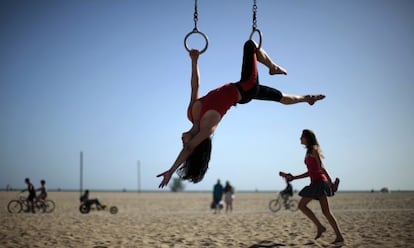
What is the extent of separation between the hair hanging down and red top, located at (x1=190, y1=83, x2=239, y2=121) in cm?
51

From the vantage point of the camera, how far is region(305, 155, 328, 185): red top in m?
7.15

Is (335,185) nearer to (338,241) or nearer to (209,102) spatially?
(338,241)

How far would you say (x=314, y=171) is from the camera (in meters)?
7.23

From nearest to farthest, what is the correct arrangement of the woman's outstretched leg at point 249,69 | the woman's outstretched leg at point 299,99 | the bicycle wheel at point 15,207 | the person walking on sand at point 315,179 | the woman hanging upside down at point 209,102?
the woman hanging upside down at point 209,102 → the woman's outstretched leg at point 249,69 → the woman's outstretched leg at point 299,99 → the person walking on sand at point 315,179 → the bicycle wheel at point 15,207

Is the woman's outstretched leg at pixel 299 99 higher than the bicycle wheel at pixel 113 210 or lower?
higher

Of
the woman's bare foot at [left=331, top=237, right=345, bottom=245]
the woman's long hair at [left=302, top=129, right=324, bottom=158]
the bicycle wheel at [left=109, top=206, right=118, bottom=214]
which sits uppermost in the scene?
the woman's long hair at [left=302, top=129, right=324, bottom=158]

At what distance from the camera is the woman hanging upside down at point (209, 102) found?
4.45 m

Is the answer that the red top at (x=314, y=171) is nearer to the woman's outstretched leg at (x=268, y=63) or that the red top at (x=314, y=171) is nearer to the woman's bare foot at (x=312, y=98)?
the woman's bare foot at (x=312, y=98)

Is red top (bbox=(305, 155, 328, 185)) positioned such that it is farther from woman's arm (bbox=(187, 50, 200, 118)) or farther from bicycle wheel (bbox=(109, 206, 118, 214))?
bicycle wheel (bbox=(109, 206, 118, 214))

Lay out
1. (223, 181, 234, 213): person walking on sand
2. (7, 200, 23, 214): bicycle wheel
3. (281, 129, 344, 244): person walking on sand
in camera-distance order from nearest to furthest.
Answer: (281, 129, 344, 244): person walking on sand < (7, 200, 23, 214): bicycle wheel < (223, 181, 234, 213): person walking on sand

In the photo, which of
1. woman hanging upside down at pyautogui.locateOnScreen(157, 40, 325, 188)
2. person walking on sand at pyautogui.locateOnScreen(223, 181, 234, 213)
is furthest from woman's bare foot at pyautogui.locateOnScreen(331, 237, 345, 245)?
person walking on sand at pyautogui.locateOnScreen(223, 181, 234, 213)

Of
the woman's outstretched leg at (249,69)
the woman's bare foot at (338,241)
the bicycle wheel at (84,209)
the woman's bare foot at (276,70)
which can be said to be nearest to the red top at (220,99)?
the woman's outstretched leg at (249,69)

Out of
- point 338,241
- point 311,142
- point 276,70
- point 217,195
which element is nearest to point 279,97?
point 276,70

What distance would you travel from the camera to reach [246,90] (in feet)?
15.1
